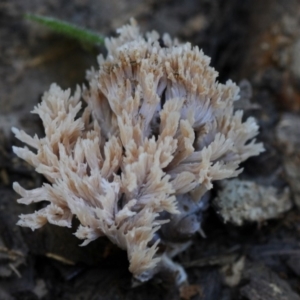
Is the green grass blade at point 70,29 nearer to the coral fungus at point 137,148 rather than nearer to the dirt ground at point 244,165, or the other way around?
the dirt ground at point 244,165

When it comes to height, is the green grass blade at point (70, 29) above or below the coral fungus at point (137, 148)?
above

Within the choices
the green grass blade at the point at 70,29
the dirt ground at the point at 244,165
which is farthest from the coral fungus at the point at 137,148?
the green grass blade at the point at 70,29

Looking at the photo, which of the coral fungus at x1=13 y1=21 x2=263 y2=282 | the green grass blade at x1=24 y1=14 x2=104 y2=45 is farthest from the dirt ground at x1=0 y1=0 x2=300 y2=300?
the coral fungus at x1=13 y1=21 x2=263 y2=282

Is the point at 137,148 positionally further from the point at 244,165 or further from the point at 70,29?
the point at 70,29

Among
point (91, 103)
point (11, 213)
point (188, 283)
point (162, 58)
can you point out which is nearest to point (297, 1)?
point (162, 58)

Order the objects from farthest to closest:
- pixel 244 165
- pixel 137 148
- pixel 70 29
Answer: pixel 70 29 → pixel 244 165 → pixel 137 148

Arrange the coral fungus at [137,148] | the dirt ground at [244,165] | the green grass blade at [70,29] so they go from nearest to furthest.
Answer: the coral fungus at [137,148]
the dirt ground at [244,165]
the green grass blade at [70,29]

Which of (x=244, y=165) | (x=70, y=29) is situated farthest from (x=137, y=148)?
(x=70, y=29)

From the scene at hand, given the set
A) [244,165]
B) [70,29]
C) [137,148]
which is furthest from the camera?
[70,29]
